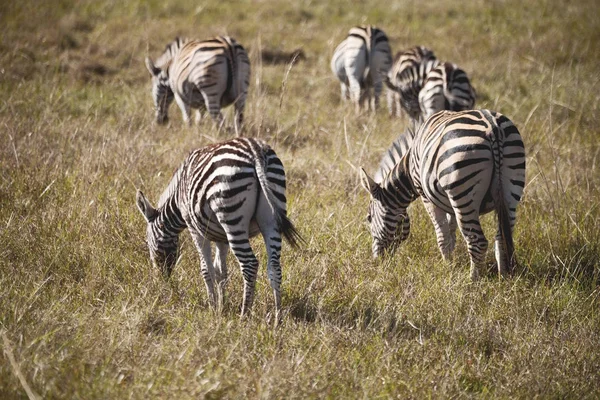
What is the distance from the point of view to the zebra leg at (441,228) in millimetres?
5758

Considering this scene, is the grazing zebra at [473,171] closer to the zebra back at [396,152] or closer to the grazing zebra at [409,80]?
the zebra back at [396,152]

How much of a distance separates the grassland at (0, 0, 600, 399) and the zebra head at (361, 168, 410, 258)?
0.50ft

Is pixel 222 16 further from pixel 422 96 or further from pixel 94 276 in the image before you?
pixel 94 276

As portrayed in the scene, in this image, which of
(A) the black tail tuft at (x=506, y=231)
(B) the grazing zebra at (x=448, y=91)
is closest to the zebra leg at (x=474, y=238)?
(A) the black tail tuft at (x=506, y=231)

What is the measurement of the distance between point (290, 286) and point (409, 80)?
6.60 meters

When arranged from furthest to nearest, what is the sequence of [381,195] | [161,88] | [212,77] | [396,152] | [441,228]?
1. [161,88]
2. [212,77]
3. [396,152]
4. [381,195]
5. [441,228]

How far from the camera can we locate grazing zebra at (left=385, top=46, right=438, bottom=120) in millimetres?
10750

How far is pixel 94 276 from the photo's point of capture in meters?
4.96

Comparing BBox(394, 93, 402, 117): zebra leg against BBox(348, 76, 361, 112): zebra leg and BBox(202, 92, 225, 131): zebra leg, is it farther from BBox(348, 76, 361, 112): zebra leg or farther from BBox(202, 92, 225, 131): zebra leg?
BBox(202, 92, 225, 131): zebra leg

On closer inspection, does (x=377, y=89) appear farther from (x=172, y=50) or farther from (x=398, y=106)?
(x=172, y=50)

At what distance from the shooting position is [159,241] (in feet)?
16.9

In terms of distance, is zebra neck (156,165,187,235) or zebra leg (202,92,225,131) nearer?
zebra neck (156,165,187,235)

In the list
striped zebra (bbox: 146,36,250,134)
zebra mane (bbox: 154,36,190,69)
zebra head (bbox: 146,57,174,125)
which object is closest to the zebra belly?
striped zebra (bbox: 146,36,250,134)

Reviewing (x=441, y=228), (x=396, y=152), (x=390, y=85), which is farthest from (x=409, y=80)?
(x=441, y=228)
